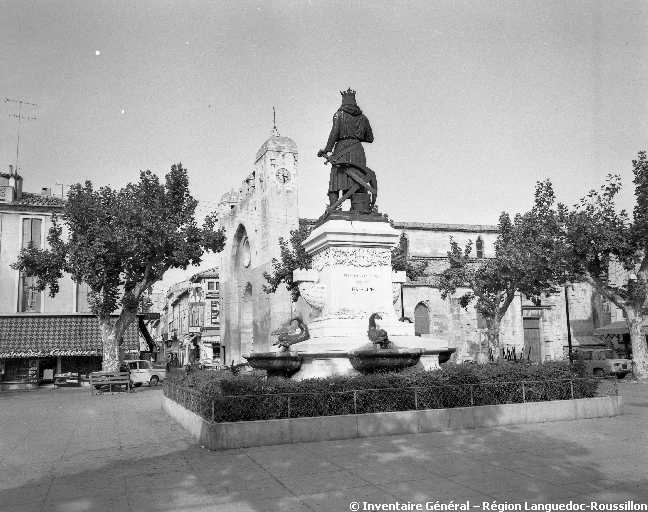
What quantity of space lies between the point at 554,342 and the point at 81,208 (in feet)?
134

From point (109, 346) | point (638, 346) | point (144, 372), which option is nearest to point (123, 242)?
point (109, 346)

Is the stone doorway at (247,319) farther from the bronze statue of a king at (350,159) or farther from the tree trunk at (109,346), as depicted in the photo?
the bronze statue of a king at (350,159)

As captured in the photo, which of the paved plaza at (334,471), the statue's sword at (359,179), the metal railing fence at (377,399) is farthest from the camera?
the statue's sword at (359,179)

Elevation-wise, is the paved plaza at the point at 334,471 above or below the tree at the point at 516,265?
below

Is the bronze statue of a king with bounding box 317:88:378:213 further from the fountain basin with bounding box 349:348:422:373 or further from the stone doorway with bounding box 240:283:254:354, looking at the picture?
the stone doorway with bounding box 240:283:254:354

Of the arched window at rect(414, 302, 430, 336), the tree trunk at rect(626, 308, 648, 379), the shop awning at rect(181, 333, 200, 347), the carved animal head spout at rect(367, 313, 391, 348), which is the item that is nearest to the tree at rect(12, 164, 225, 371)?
the carved animal head spout at rect(367, 313, 391, 348)

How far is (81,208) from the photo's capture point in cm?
3027

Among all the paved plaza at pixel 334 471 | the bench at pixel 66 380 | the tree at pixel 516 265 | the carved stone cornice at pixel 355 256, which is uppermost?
the tree at pixel 516 265

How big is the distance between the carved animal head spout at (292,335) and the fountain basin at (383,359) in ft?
6.15

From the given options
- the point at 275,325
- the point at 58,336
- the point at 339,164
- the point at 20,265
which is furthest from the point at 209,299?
the point at 339,164

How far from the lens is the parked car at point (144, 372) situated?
34.6 m

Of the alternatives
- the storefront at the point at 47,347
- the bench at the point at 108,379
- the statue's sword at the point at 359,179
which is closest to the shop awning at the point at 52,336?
the storefront at the point at 47,347

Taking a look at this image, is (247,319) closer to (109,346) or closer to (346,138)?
(109,346)

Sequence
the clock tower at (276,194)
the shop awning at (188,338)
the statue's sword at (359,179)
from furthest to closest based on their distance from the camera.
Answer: the shop awning at (188,338)
the clock tower at (276,194)
the statue's sword at (359,179)
